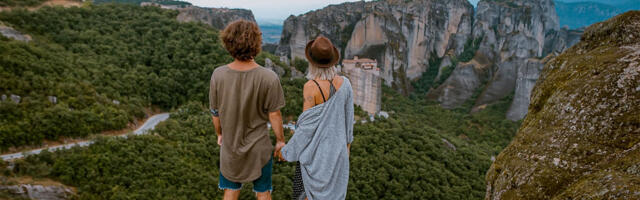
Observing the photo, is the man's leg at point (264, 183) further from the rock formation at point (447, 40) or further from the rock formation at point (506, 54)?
the rock formation at point (447, 40)

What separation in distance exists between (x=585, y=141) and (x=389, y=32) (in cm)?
5667

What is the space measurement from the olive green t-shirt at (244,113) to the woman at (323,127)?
1.07 ft

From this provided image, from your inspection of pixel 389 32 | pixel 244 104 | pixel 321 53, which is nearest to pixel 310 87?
pixel 321 53

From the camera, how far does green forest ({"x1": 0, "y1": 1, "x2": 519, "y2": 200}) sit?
14195 millimetres

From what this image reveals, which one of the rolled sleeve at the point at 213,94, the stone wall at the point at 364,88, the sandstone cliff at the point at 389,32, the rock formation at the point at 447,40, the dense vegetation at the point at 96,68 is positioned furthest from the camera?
the sandstone cliff at the point at 389,32

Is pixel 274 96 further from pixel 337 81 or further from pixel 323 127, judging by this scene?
pixel 337 81

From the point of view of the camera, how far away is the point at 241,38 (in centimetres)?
357

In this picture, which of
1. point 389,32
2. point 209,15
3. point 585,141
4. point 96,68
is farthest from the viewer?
point 389,32

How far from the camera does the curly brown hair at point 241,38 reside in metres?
3.58

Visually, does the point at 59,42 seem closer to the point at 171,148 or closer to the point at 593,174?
the point at 171,148

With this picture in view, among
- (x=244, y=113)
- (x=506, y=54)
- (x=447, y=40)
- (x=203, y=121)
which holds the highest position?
(x=447, y=40)

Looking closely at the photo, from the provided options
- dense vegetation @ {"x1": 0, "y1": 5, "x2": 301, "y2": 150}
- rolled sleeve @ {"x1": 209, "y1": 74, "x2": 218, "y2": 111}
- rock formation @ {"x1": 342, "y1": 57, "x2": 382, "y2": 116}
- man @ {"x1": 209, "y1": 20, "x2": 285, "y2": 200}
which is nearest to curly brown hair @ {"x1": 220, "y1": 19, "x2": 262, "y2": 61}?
man @ {"x1": 209, "y1": 20, "x2": 285, "y2": 200}

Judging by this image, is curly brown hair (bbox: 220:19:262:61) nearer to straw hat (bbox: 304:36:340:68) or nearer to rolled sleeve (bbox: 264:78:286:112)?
rolled sleeve (bbox: 264:78:286:112)

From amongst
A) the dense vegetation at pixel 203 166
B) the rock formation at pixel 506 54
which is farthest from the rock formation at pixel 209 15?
the rock formation at pixel 506 54
